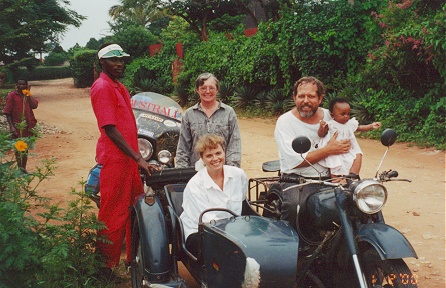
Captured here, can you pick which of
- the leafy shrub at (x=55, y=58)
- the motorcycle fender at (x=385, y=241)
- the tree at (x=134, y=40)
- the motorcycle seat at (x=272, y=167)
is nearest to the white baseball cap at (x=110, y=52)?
the motorcycle seat at (x=272, y=167)

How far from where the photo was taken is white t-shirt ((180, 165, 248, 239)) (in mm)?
3627

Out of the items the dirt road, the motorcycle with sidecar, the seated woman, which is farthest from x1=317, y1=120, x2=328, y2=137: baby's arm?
the dirt road

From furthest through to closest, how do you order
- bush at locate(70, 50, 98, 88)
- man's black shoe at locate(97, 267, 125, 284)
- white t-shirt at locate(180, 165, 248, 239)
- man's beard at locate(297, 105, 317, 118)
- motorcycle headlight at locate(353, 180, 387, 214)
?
bush at locate(70, 50, 98, 88) < man's black shoe at locate(97, 267, 125, 284) < man's beard at locate(297, 105, 317, 118) < white t-shirt at locate(180, 165, 248, 239) < motorcycle headlight at locate(353, 180, 387, 214)

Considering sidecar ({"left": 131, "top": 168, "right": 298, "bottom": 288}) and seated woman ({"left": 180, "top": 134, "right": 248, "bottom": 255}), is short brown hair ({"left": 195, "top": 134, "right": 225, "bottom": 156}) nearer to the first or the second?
seated woman ({"left": 180, "top": 134, "right": 248, "bottom": 255})

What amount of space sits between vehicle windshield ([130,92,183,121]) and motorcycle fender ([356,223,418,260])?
3.00m

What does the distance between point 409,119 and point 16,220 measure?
391 inches

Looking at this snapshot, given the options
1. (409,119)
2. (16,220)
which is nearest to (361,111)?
(409,119)

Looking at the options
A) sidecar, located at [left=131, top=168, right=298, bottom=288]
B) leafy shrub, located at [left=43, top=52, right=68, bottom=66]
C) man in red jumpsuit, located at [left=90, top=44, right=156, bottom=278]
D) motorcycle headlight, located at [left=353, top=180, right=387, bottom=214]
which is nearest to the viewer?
sidecar, located at [left=131, top=168, right=298, bottom=288]

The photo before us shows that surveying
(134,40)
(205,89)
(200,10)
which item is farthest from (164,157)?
(134,40)

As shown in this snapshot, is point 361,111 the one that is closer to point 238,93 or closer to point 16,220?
point 238,93

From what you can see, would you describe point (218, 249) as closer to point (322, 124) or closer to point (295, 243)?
point (295, 243)

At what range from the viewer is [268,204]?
4.21 metres

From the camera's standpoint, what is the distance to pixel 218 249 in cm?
303

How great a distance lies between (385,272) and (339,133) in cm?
139
